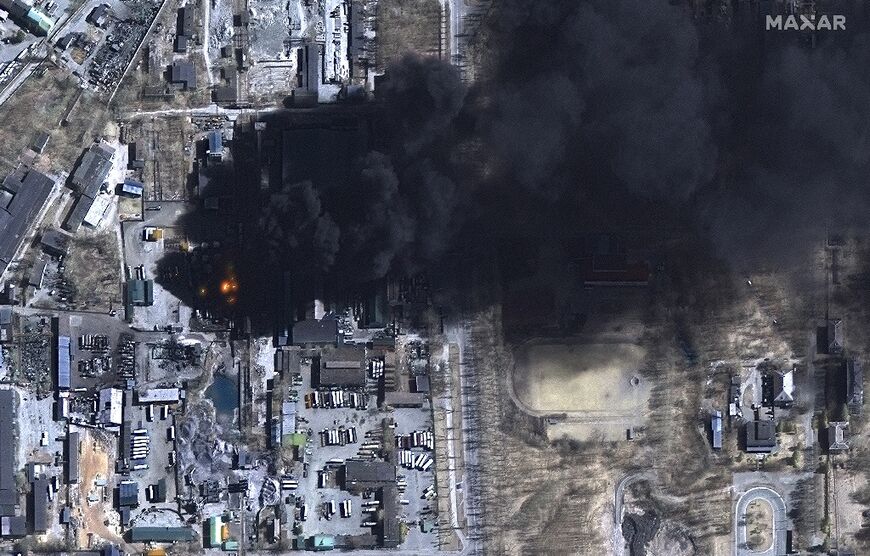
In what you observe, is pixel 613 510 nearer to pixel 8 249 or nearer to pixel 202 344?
pixel 202 344

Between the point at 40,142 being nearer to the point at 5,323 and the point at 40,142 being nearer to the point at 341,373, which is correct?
the point at 5,323

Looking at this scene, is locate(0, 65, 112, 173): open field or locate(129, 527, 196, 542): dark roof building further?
locate(0, 65, 112, 173): open field

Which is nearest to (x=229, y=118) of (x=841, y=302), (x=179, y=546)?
(x=179, y=546)

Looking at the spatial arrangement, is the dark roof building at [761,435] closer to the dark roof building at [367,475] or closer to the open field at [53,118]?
the dark roof building at [367,475]

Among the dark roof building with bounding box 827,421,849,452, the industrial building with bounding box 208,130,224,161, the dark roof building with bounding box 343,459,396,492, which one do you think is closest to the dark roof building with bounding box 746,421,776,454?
the dark roof building with bounding box 827,421,849,452

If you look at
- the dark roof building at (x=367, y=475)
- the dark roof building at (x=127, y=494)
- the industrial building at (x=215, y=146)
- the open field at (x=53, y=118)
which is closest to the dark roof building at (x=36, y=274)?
the open field at (x=53, y=118)

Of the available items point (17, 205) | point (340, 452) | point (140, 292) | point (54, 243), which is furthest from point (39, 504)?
point (340, 452)

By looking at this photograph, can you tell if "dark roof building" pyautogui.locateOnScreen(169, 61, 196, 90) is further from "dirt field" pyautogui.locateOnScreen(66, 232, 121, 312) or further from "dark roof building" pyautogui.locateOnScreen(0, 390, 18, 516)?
"dark roof building" pyautogui.locateOnScreen(0, 390, 18, 516)
